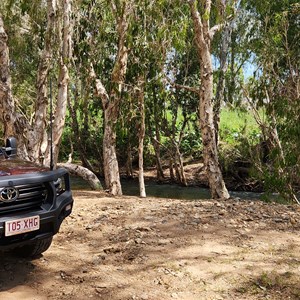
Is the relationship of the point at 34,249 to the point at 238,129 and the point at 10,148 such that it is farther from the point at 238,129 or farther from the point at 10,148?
the point at 238,129

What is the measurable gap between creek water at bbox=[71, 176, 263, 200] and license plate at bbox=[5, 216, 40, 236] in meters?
15.1

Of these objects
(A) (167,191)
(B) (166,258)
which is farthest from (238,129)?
(B) (166,258)

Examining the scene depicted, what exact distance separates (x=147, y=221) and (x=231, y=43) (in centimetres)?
1781

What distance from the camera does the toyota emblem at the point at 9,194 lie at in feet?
12.9

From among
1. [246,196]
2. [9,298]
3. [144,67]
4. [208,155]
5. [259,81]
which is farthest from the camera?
[246,196]

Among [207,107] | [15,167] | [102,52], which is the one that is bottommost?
[15,167]

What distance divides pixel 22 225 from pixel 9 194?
297 millimetres

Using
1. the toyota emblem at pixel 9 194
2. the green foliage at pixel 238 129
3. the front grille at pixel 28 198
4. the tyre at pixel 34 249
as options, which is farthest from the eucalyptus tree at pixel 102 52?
the toyota emblem at pixel 9 194

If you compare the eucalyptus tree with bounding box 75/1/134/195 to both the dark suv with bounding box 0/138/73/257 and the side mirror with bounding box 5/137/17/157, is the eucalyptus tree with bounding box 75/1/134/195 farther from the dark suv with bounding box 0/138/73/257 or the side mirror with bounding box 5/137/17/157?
the dark suv with bounding box 0/138/73/257

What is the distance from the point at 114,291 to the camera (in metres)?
4.34

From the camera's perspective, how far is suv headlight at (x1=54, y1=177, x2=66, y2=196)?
4.58 meters

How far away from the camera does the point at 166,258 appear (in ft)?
16.6

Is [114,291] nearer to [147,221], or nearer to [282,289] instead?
[282,289]

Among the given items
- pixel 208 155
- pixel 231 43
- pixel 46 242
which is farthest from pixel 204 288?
pixel 231 43
